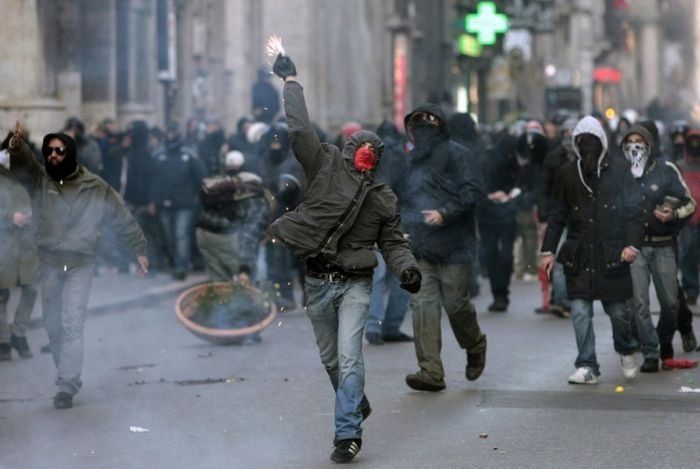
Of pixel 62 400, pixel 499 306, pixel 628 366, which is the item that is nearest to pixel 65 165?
pixel 62 400

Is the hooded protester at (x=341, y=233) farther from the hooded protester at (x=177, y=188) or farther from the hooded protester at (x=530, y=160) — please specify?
the hooded protester at (x=177, y=188)

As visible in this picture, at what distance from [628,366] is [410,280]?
3.38m

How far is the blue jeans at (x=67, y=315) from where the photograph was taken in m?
12.0

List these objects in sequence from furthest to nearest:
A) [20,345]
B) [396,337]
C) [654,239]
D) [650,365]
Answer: [396,337]
[20,345]
[654,239]
[650,365]

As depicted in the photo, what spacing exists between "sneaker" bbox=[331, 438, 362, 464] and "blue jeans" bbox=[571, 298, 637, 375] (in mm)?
3175

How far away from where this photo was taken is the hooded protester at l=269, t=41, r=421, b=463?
32.6 ft

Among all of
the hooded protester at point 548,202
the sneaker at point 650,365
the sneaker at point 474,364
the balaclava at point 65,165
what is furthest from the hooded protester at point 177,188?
the balaclava at point 65,165

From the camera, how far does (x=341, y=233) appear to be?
392 inches

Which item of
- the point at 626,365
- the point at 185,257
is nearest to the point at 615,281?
the point at 626,365

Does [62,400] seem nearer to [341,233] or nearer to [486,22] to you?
[341,233]

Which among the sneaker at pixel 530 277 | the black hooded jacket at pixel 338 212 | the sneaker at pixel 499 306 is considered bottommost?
the sneaker at pixel 530 277

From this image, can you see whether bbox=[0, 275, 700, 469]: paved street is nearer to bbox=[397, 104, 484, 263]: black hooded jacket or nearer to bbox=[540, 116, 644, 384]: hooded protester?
bbox=[540, 116, 644, 384]: hooded protester

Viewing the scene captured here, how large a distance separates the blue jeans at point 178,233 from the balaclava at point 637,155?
9760 mm

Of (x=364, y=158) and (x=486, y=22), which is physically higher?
(x=486, y=22)
